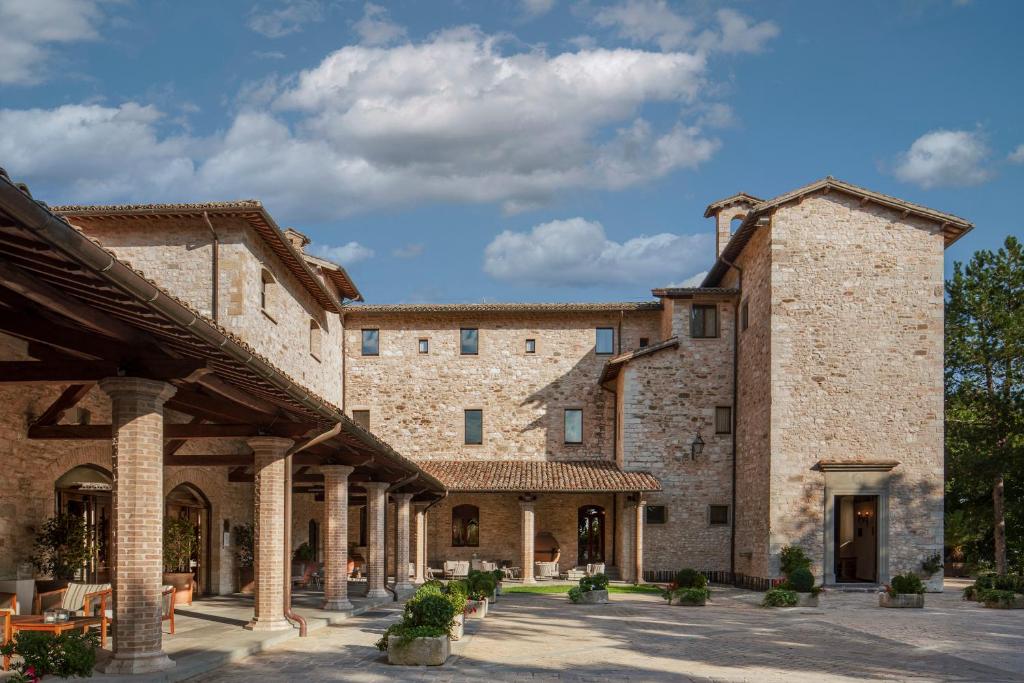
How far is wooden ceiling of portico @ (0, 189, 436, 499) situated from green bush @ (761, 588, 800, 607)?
9.60 metres

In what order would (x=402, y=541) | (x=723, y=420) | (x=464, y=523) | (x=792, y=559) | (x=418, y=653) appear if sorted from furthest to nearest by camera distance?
(x=464, y=523) < (x=723, y=420) < (x=792, y=559) < (x=402, y=541) < (x=418, y=653)

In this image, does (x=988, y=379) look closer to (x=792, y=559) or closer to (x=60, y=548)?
(x=792, y=559)

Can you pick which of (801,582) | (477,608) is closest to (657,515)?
(801,582)

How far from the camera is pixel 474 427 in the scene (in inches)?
1236

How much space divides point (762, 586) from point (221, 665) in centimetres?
1742

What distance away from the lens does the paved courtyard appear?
10.2 m

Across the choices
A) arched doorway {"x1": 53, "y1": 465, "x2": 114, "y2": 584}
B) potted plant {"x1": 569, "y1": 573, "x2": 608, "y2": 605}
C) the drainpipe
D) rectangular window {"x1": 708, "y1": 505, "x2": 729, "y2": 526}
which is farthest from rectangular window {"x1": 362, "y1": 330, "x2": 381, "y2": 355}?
arched doorway {"x1": 53, "y1": 465, "x2": 114, "y2": 584}

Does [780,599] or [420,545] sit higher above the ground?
[780,599]

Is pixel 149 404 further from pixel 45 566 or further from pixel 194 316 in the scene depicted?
pixel 45 566

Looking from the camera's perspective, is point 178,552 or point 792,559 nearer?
point 178,552

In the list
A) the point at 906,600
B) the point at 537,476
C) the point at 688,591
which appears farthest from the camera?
the point at 537,476

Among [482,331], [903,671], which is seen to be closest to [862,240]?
[482,331]

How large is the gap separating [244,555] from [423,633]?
1019 cm

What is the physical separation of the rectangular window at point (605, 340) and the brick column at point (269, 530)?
65.1ft
